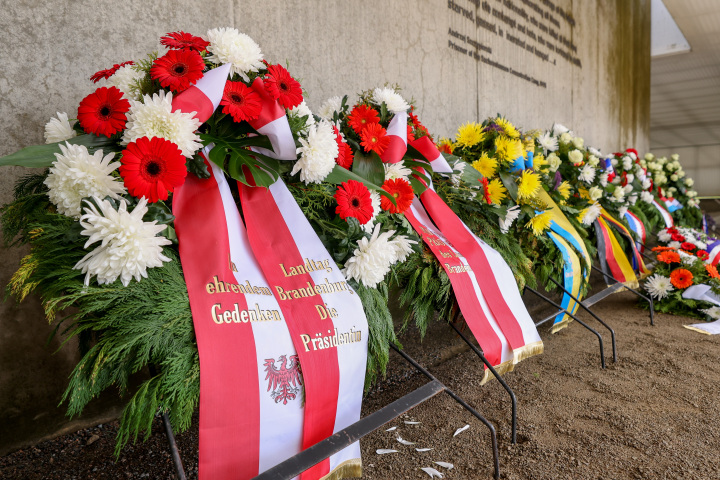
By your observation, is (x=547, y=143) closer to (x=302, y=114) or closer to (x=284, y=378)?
(x=302, y=114)

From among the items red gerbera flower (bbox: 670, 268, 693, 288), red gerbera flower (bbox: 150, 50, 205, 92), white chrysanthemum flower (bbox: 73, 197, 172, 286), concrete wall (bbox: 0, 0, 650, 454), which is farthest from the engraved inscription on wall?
white chrysanthemum flower (bbox: 73, 197, 172, 286)

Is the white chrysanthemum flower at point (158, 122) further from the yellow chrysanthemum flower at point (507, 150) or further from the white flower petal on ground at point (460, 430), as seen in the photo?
the yellow chrysanthemum flower at point (507, 150)

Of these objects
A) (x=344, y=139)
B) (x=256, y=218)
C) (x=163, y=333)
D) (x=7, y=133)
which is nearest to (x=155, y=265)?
(x=163, y=333)

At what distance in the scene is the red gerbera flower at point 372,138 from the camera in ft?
4.95

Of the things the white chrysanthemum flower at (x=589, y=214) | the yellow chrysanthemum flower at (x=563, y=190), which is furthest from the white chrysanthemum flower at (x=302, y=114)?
the white chrysanthemum flower at (x=589, y=214)

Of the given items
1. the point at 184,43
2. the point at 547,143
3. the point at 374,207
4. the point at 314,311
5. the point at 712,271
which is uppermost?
the point at 184,43

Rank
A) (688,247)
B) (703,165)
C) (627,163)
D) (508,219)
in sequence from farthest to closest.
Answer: (703,165) < (627,163) < (688,247) < (508,219)

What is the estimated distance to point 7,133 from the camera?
142 cm

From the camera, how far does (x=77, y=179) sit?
93 centimetres

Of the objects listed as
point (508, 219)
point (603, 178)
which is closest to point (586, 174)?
point (603, 178)

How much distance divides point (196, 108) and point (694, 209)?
658 cm

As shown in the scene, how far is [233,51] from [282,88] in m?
0.15

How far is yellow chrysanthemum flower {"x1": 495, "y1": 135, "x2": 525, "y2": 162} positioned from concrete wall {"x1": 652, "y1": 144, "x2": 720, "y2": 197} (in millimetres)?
26416

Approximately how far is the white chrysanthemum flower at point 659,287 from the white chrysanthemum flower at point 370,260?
2.85m
